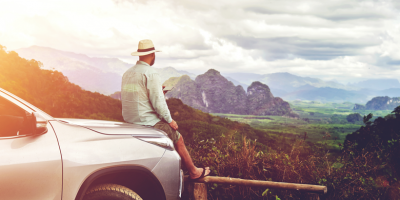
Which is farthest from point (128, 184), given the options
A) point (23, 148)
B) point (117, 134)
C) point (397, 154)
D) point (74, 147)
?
point (397, 154)

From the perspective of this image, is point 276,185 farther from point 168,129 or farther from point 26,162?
point 26,162

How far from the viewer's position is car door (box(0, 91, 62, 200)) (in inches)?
64.7

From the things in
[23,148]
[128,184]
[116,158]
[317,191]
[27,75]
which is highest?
[27,75]

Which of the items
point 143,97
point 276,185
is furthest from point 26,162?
point 276,185

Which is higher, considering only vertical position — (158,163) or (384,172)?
(158,163)

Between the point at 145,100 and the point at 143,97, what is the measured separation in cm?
5

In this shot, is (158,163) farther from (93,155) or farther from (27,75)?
(27,75)

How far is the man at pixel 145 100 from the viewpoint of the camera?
306 cm

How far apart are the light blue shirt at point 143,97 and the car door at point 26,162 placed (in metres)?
1.25

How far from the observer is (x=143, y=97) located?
3127 mm

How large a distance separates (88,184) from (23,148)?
53 cm

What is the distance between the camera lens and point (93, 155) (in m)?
2.00

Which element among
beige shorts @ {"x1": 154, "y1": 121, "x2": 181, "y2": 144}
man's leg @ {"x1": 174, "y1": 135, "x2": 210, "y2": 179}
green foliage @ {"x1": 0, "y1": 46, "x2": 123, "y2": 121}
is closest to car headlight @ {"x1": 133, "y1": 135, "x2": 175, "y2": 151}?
beige shorts @ {"x1": 154, "y1": 121, "x2": 181, "y2": 144}

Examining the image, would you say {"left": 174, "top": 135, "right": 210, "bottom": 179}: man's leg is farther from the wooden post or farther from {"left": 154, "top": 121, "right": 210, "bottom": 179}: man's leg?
the wooden post
